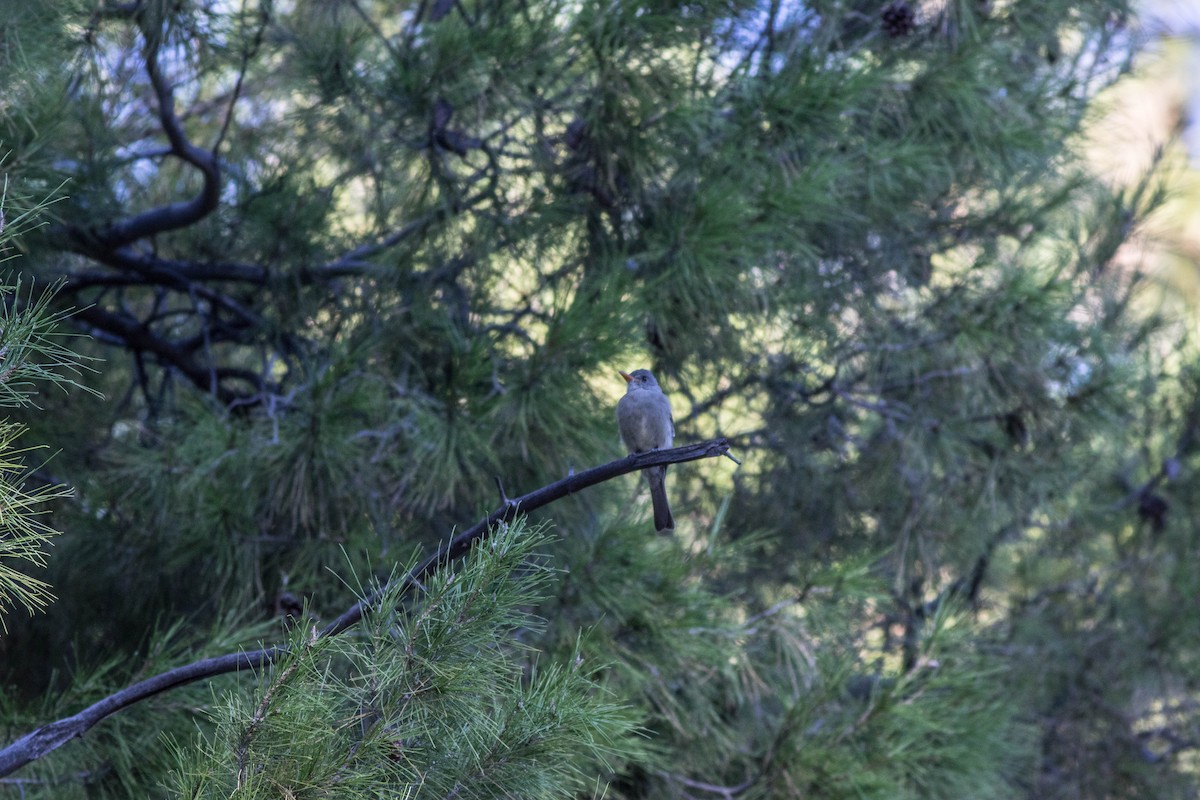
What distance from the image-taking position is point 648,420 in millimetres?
2984

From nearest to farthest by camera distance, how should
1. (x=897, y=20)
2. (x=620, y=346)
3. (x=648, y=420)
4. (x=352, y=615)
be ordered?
(x=352, y=615), (x=620, y=346), (x=648, y=420), (x=897, y=20)

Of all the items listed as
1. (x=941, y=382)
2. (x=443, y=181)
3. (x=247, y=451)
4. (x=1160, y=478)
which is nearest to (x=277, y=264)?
(x=443, y=181)

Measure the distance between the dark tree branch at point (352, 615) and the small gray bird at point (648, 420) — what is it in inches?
39.4

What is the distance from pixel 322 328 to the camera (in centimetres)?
374

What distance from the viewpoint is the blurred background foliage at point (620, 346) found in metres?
2.79

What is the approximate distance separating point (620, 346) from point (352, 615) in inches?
42.1

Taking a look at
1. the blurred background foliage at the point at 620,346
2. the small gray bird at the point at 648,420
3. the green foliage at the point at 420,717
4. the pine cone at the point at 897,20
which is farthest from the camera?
the pine cone at the point at 897,20

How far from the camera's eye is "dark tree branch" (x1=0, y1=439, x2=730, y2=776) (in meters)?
1.74

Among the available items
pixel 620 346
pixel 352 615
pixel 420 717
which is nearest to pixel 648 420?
pixel 620 346

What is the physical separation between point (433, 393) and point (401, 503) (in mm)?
379

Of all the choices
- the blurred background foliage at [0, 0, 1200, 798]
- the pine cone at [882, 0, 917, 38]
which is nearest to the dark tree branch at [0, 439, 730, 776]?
the blurred background foliage at [0, 0, 1200, 798]

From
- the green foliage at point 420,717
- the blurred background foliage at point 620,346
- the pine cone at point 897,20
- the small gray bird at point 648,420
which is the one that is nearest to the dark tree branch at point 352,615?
the green foliage at point 420,717

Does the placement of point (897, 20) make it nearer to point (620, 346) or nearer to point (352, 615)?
point (620, 346)

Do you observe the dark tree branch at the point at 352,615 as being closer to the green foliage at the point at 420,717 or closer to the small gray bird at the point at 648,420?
the green foliage at the point at 420,717
